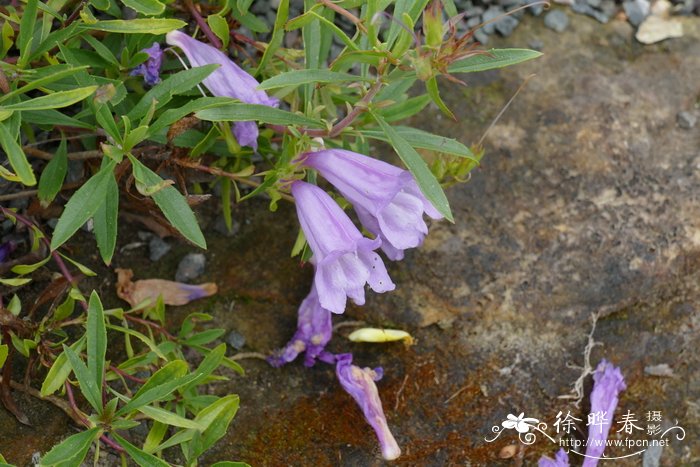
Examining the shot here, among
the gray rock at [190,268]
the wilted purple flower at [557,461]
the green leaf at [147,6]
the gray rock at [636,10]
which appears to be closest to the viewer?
the green leaf at [147,6]

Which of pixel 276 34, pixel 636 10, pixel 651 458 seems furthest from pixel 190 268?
pixel 636 10

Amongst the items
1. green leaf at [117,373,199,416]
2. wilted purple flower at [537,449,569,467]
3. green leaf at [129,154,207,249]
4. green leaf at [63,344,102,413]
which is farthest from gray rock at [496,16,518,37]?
green leaf at [63,344,102,413]

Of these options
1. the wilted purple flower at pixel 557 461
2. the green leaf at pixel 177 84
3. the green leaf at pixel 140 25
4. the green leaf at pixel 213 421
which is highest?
the green leaf at pixel 140 25

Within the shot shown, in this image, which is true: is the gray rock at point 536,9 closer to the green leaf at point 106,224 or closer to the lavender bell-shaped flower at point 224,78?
the lavender bell-shaped flower at point 224,78

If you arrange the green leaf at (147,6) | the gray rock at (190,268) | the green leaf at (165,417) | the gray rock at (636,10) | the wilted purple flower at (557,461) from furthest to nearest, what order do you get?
the gray rock at (636,10), the gray rock at (190,268), the wilted purple flower at (557,461), the green leaf at (147,6), the green leaf at (165,417)

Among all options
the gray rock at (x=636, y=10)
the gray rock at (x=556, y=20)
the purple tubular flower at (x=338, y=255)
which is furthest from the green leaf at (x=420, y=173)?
the gray rock at (x=636, y=10)

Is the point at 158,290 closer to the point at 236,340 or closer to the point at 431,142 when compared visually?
the point at 236,340
